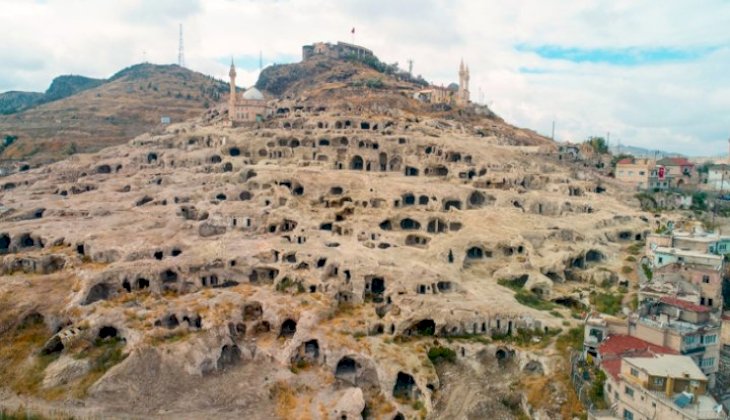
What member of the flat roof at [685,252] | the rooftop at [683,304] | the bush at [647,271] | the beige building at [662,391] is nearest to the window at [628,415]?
the beige building at [662,391]

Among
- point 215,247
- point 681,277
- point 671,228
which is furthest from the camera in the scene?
point 671,228

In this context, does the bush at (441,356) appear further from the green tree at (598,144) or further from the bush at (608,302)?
the green tree at (598,144)

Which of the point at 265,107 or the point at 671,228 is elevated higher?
the point at 265,107

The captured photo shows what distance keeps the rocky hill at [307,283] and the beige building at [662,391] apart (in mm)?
3142

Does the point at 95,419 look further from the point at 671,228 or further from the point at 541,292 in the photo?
the point at 671,228

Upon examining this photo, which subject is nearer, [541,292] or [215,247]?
[541,292]

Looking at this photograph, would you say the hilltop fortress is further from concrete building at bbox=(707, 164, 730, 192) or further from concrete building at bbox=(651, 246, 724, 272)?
concrete building at bbox=(651, 246, 724, 272)

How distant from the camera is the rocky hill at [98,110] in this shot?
113812mm

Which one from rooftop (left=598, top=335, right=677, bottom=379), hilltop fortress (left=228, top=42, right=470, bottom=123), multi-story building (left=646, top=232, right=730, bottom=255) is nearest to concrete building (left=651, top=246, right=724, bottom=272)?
multi-story building (left=646, top=232, right=730, bottom=255)

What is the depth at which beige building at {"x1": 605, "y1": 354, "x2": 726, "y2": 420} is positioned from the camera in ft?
85.1

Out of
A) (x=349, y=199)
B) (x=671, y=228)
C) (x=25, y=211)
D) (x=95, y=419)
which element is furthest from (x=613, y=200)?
(x=25, y=211)

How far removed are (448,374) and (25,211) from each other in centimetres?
4966

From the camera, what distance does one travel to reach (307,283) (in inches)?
1826

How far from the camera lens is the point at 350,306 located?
148 ft
